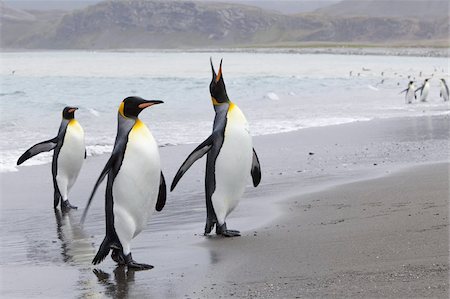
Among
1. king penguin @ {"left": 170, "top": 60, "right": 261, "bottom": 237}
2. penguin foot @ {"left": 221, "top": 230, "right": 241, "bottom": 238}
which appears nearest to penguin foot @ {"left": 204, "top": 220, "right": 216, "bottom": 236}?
king penguin @ {"left": 170, "top": 60, "right": 261, "bottom": 237}

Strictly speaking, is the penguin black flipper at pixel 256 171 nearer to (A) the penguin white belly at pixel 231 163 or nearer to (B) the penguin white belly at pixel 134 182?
(A) the penguin white belly at pixel 231 163

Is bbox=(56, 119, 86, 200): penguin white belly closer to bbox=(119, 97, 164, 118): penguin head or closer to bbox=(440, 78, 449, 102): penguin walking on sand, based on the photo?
bbox=(119, 97, 164, 118): penguin head

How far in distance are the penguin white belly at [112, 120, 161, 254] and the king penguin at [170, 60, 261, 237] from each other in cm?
73

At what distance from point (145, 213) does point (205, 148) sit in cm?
82

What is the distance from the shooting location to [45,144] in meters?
6.99

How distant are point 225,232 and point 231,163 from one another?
0.46 metres

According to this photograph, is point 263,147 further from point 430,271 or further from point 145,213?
point 430,271

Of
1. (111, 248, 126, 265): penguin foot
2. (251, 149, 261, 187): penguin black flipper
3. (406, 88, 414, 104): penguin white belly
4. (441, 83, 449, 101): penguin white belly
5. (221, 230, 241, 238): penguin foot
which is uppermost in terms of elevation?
(251, 149, 261, 187): penguin black flipper

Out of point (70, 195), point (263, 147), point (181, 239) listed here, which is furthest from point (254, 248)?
point (263, 147)

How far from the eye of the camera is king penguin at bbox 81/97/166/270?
14.5 feet

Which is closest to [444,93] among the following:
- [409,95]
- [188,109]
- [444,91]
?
[444,91]

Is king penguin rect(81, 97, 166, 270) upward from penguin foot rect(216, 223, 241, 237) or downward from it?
upward

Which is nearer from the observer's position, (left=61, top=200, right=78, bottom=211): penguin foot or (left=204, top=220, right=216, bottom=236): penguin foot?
(left=204, top=220, right=216, bottom=236): penguin foot

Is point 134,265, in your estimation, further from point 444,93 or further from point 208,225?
point 444,93
